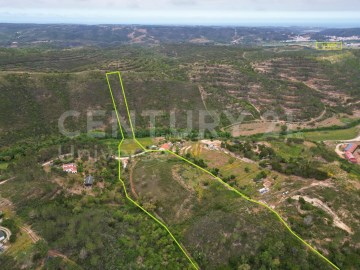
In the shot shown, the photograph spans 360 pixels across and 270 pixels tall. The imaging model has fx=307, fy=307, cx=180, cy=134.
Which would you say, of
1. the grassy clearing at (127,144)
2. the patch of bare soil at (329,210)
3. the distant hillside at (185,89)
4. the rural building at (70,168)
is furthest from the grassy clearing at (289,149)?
the rural building at (70,168)

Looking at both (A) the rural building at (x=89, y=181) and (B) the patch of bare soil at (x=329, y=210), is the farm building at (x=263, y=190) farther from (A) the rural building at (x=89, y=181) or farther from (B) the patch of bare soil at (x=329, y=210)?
(A) the rural building at (x=89, y=181)

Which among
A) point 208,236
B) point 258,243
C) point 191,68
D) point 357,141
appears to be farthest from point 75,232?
point 191,68

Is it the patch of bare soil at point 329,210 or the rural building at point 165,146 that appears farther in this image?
the rural building at point 165,146

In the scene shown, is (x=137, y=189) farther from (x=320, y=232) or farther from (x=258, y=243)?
(x=320, y=232)

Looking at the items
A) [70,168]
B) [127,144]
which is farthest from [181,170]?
[127,144]

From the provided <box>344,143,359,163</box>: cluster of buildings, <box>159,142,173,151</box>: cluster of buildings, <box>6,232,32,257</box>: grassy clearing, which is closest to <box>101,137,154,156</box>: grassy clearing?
<box>159,142,173,151</box>: cluster of buildings

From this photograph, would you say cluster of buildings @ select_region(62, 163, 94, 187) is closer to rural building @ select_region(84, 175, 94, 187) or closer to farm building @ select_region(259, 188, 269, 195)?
rural building @ select_region(84, 175, 94, 187)
